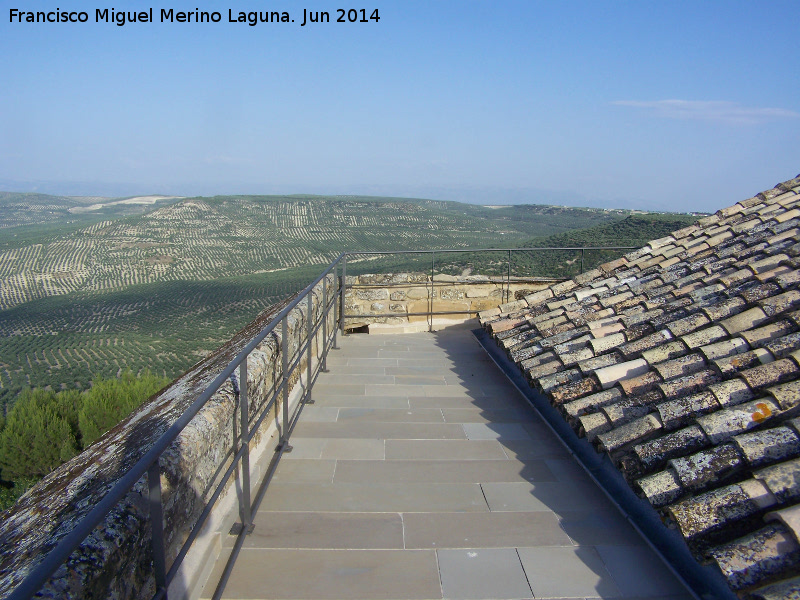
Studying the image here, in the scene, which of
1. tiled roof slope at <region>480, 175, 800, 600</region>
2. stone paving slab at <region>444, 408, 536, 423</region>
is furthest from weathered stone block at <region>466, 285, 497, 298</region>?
stone paving slab at <region>444, 408, 536, 423</region>

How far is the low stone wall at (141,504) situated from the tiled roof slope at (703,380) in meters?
1.69

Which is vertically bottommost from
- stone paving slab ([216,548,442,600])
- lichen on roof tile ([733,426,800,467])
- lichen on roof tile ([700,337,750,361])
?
stone paving slab ([216,548,442,600])

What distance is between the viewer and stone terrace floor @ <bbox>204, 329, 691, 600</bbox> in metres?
2.19

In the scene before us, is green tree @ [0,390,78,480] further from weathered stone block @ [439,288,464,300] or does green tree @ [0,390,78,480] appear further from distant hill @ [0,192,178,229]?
distant hill @ [0,192,178,229]

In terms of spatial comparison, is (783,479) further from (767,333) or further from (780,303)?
(780,303)

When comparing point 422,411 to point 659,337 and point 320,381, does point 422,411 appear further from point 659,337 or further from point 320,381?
point 659,337

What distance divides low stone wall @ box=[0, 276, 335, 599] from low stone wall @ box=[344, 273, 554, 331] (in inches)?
151

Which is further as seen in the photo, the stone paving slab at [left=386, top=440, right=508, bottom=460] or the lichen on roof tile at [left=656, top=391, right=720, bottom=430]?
the stone paving slab at [left=386, top=440, right=508, bottom=460]

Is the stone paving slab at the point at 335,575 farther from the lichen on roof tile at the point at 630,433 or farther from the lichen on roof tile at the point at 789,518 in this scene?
the lichen on roof tile at the point at 789,518

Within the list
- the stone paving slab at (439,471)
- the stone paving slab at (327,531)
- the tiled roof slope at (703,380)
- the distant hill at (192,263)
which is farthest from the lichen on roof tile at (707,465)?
the distant hill at (192,263)

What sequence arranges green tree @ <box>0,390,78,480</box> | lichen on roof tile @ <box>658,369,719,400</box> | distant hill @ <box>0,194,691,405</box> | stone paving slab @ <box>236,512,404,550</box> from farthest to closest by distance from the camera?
1. distant hill @ <box>0,194,691,405</box>
2. green tree @ <box>0,390,78,480</box>
3. lichen on roof tile @ <box>658,369,719,400</box>
4. stone paving slab @ <box>236,512,404,550</box>

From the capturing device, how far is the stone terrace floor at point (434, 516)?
2.19m

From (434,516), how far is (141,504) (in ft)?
4.64

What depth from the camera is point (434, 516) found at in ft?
8.86
